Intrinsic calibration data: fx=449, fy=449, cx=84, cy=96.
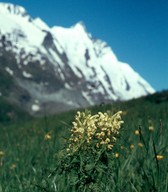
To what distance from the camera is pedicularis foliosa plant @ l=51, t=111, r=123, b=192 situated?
2.66 m

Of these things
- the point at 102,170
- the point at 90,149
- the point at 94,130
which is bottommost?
the point at 102,170

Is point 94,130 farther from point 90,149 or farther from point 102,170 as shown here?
point 102,170

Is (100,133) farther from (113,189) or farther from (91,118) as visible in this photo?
(113,189)

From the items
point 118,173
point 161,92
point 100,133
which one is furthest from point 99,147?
point 161,92

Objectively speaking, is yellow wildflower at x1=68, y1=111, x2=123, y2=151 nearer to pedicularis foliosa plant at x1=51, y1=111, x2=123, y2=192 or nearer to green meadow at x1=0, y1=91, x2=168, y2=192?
pedicularis foliosa plant at x1=51, y1=111, x2=123, y2=192

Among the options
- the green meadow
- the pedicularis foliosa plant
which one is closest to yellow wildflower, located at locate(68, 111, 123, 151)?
the pedicularis foliosa plant

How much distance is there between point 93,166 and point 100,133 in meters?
0.20

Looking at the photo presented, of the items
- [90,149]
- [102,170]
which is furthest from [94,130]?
[102,170]

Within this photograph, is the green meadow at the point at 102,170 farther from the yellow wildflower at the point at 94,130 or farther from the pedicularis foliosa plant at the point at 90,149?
the yellow wildflower at the point at 94,130

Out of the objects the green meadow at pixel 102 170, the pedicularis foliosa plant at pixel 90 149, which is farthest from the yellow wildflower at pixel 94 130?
the green meadow at pixel 102 170

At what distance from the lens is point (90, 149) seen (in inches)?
106

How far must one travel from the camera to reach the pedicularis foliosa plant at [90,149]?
2656 mm

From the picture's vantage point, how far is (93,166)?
2.65m

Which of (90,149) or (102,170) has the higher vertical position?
(90,149)
